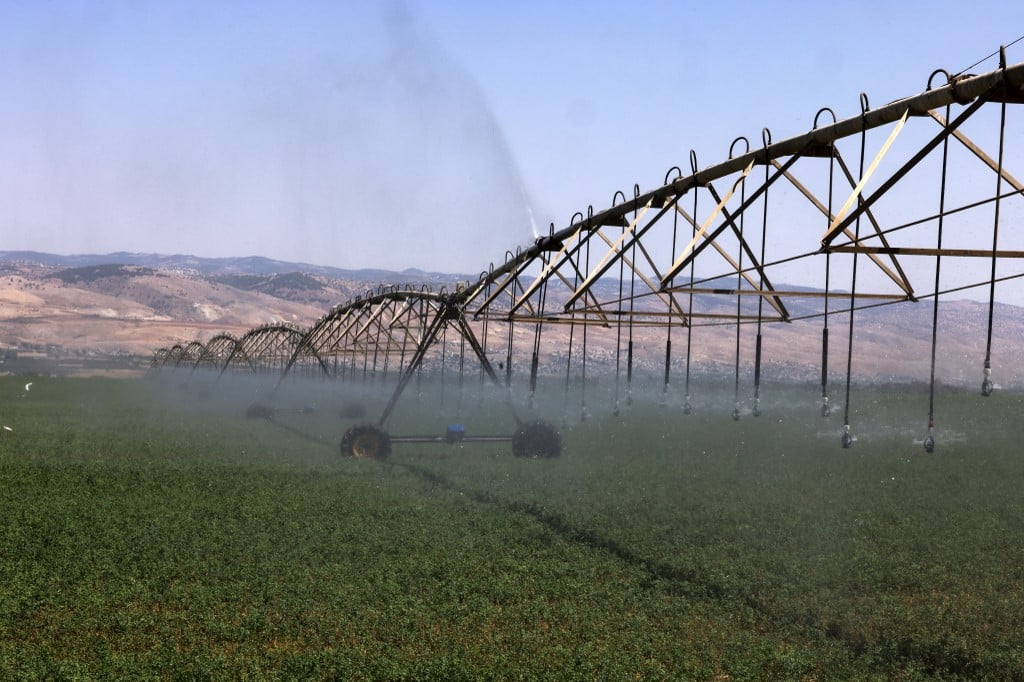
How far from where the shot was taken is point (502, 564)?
1694 cm

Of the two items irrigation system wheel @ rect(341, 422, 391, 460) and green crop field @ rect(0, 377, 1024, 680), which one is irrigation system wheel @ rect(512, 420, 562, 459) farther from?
irrigation system wheel @ rect(341, 422, 391, 460)

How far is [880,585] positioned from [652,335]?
140288 mm

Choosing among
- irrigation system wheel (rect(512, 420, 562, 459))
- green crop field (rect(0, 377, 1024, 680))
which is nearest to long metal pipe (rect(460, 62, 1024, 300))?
green crop field (rect(0, 377, 1024, 680))

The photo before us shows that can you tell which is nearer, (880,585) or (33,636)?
(33,636)

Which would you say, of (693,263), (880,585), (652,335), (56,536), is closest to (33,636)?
(56,536)

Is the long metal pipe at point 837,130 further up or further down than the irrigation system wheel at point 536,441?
further up

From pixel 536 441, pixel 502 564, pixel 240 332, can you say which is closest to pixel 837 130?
pixel 502 564

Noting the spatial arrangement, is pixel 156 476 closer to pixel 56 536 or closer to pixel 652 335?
pixel 56 536

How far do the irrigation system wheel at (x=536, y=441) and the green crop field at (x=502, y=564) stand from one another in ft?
2.91

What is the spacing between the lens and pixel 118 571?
1606cm

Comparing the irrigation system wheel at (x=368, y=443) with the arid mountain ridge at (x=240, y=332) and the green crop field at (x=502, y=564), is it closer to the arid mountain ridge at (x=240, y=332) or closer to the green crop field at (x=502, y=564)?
the green crop field at (x=502, y=564)

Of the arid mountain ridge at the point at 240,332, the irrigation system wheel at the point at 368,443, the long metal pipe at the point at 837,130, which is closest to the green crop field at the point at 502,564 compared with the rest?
the irrigation system wheel at the point at 368,443

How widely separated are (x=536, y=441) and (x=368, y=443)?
5247mm

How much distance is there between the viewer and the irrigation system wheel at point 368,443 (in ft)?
101
